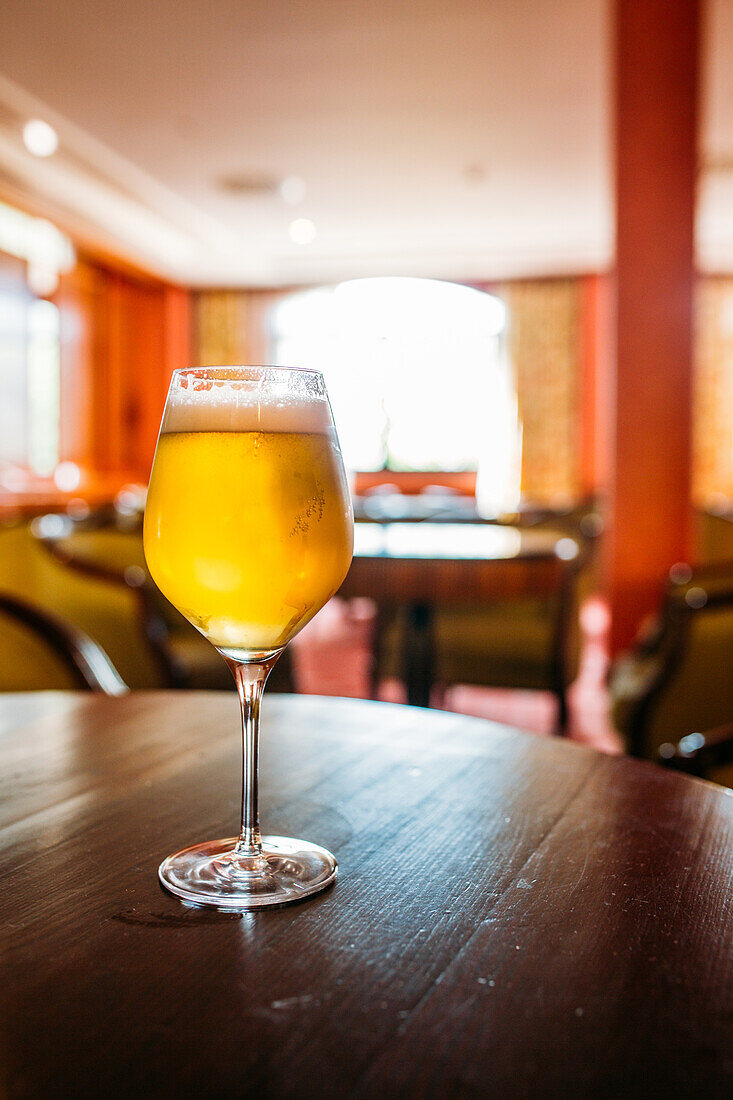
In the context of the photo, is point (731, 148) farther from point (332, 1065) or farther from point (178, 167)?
point (332, 1065)

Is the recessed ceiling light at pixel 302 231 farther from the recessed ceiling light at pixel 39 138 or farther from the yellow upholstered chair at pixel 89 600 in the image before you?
the yellow upholstered chair at pixel 89 600

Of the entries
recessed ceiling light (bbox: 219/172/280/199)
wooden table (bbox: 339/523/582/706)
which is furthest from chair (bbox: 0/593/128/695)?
recessed ceiling light (bbox: 219/172/280/199)

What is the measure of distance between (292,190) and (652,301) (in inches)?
168

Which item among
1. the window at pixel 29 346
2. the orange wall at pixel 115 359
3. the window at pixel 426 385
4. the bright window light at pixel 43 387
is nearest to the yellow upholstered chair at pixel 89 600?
the window at pixel 29 346

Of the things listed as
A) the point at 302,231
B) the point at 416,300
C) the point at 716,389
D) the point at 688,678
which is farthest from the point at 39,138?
the point at 716,389

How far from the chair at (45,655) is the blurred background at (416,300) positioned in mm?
13

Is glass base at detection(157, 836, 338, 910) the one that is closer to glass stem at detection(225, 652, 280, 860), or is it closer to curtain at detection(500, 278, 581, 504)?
glass stem at detection(225, 652, 280, 860)

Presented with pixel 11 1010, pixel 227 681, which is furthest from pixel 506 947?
pixel 227 681

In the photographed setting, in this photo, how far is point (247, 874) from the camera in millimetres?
455

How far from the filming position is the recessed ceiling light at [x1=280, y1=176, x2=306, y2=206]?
6.75 metres

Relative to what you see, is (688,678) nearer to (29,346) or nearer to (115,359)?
(29,346)

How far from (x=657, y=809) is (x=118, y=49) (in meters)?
5.12

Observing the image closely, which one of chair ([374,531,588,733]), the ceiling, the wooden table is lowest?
chair ([374,531,588,733])

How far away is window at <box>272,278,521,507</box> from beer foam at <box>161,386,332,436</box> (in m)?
8.83
